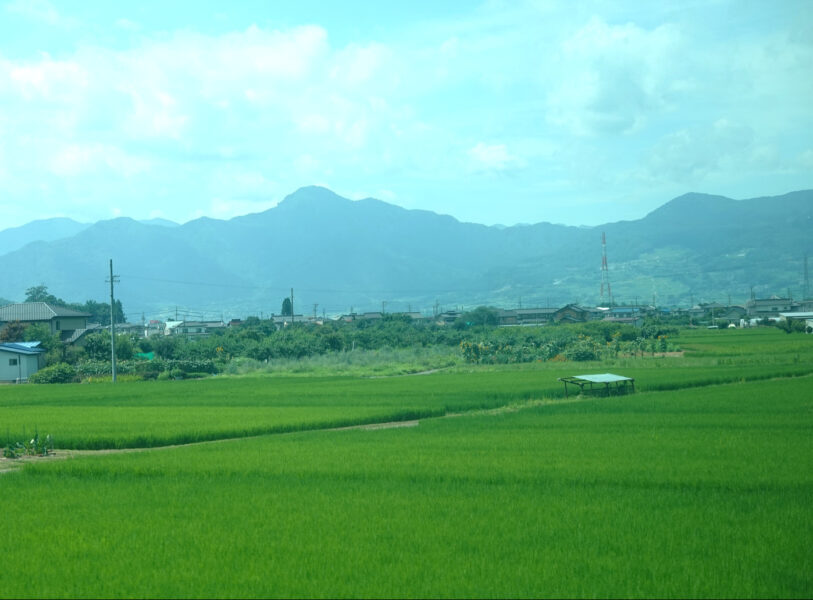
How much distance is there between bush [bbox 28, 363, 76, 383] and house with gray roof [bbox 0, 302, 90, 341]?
589 inches

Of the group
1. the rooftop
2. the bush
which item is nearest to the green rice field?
the bush

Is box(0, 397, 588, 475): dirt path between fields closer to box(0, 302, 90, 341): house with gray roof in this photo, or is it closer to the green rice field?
the green rice field

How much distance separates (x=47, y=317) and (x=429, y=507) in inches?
2444

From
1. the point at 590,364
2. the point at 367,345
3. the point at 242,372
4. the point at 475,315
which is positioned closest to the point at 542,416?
the point at 590,364

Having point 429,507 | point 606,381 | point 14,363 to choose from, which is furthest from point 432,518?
point 14,363

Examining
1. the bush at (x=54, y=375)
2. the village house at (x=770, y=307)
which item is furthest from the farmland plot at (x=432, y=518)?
the village house at (x=770, y=307)

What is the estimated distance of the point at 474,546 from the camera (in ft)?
30.7

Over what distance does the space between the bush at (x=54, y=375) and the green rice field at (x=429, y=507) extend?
28.0 metres

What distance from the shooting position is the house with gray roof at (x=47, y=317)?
66.0 meters

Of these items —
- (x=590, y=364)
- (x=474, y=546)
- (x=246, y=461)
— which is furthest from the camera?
(x=590, y=364)

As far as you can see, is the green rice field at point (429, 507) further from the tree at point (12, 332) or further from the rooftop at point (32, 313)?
the rooftop at point (32, 313)

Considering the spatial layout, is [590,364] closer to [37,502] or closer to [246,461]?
[246,461]

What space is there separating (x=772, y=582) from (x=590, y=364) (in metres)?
40.7

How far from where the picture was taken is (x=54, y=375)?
4969 cm
